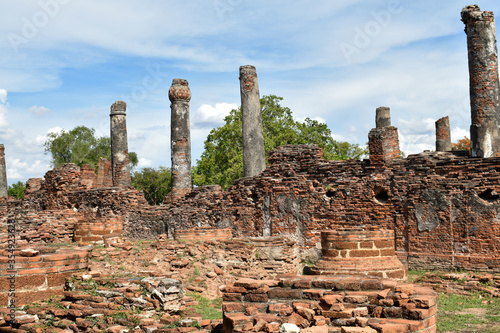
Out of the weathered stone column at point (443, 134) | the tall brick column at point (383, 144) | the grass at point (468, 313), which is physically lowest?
the grass at point (468, 313)

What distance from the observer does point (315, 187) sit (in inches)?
523

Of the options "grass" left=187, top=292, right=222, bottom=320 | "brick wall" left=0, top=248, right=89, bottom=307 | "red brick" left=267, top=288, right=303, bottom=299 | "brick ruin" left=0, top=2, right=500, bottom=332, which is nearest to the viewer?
"red brick" left=267, top=288, right=303, bottom=299

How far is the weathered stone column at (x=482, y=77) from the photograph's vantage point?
38.0 ft

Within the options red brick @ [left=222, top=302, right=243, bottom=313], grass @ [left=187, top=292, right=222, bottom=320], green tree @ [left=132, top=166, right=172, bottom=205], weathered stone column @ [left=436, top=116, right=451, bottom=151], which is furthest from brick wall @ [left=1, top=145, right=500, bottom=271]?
green tree @ [left=132, top=166, right=172, bottom=205]

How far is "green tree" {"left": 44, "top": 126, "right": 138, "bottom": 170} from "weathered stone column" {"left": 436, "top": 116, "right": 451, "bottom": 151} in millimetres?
32737

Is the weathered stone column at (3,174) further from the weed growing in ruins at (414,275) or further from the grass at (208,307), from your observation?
the weed growing in ruins at (414,275)

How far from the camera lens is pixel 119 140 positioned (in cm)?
1911

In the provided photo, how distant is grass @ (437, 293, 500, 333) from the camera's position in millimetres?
7078

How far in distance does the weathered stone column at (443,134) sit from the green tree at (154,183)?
23.8 m

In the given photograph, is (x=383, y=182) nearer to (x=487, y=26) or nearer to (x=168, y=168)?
(x=487, y=26)

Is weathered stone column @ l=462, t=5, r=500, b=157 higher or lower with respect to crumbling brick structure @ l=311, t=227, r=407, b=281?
higher

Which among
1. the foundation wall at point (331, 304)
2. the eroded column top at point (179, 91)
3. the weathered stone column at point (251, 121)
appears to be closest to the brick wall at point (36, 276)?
the foundation wall at point (331, 304)

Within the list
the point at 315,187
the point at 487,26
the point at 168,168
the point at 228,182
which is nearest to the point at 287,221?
the point at 315,187

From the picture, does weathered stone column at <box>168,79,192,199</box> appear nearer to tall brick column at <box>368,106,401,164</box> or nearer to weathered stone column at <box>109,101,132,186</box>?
weathered stone column at <box>109,101,132,186</box>
